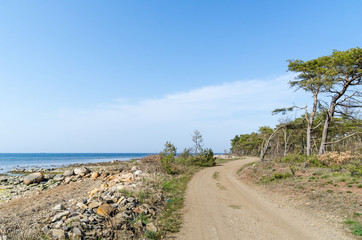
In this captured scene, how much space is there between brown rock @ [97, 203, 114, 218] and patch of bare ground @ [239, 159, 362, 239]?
8.87 meters

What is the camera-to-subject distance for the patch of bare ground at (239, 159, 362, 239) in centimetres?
888

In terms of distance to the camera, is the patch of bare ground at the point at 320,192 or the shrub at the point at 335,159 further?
the shrub at the point at 335,159

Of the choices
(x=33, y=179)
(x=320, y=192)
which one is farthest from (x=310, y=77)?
(x=33, y=179)

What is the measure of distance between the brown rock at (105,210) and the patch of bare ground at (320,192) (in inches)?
349

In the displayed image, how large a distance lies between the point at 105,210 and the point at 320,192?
1161 centimetres

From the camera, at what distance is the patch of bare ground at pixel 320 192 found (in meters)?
8.88

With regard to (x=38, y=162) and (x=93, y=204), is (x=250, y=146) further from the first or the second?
(x=38, y=162)

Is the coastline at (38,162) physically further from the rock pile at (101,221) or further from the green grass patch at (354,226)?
the green grass patch at (354,226)

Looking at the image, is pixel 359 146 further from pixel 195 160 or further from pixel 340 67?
pixel 195 160

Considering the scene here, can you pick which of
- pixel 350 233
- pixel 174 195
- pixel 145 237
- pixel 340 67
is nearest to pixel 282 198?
pixel 350 233

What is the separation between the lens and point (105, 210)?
8414 millimetres

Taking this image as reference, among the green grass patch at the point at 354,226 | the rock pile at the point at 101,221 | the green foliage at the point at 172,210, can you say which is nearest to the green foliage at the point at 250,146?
the green foliage at the point at 172,210

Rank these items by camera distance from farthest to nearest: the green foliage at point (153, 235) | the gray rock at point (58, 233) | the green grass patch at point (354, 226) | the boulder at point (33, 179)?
the boulder at point (33, 179) < the green grass patch at point (354, 226) < the green foliage at point (153, 235) < the gray rock at point (58, 233)

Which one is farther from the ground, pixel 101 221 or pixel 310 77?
pixel 310 77
